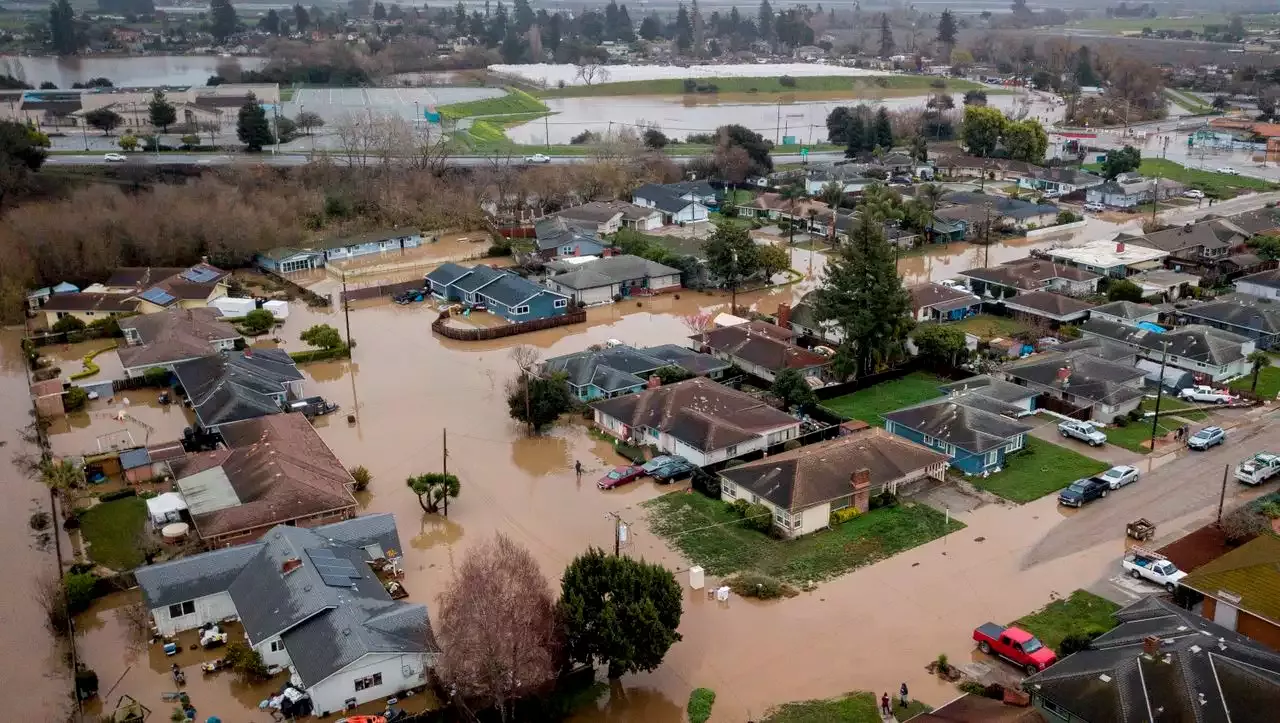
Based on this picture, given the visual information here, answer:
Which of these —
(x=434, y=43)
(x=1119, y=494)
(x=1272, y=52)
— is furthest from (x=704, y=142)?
(x=1272, y=52)

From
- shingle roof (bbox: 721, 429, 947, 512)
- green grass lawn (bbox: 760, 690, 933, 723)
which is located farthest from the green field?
green grass lawn (bbox: 760, 690, 933, 723)

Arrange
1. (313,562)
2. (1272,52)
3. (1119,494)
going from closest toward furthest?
1. (313,562)
2. (1119,494)
3. (1272,52)

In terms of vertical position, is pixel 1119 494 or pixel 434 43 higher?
pixel 434 43

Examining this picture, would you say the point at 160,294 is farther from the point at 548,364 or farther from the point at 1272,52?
the point at 1272,52

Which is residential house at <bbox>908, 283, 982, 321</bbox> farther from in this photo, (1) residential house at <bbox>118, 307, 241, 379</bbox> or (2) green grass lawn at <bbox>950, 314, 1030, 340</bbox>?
(1) residential house at <bbox>118, 307, 241, 379</bbox>

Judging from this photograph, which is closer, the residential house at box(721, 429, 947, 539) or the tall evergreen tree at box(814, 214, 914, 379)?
the residential house at box(721, 429, 947, 539)

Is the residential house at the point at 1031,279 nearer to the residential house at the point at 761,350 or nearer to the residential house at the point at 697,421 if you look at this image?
the residential house at the point at 761,350

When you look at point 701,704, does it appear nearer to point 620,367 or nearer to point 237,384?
point 620,367
